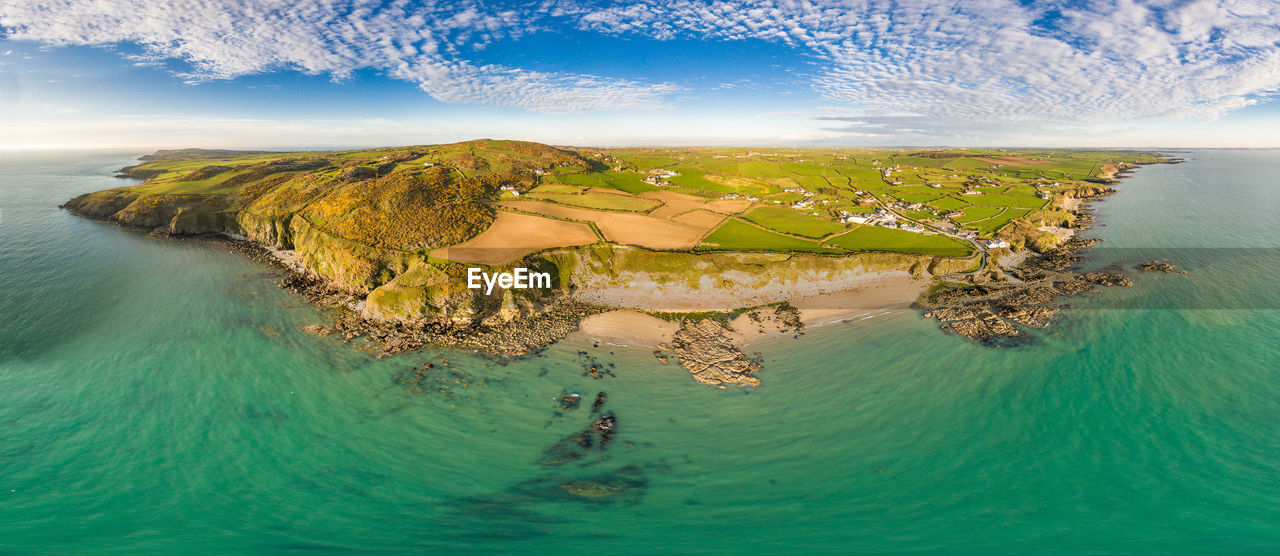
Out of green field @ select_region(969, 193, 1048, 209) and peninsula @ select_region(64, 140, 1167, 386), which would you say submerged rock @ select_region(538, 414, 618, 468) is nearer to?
peninsula @ select_region(64, 140, 1167, 386)

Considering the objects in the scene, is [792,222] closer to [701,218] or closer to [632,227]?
[701,218]

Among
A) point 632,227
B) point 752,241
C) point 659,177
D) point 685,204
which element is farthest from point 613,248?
point 659,177

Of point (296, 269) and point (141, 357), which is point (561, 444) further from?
point (296, 269)

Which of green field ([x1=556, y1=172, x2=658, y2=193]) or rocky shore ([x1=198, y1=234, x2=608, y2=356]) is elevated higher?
green field ([x1=556, y1=172, x2=658, y2=193])

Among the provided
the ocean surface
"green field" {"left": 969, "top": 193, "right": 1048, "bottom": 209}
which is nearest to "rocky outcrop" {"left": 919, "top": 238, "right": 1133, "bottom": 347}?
the ocean surface

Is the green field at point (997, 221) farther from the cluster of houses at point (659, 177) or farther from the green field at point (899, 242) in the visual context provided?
the cluster of houses at point (659, 177)

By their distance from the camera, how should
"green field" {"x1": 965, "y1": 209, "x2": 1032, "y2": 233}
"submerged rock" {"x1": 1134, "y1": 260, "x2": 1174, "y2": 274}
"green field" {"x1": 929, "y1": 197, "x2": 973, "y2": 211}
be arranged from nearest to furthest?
1. "submerged rock" {"x1": 1134, "y1": 260, "x2": 1174, "y2": 274}
2. "green field" {"x1": 965, "y1": 209, "x2": 1032, "y2": 233}
3. "green field" {"x1": 929, "y1": 197, "x2": 973, "y2": 211}

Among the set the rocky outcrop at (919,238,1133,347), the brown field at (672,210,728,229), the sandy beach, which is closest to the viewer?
the rocky outcrop at (919,238,1133,347)
